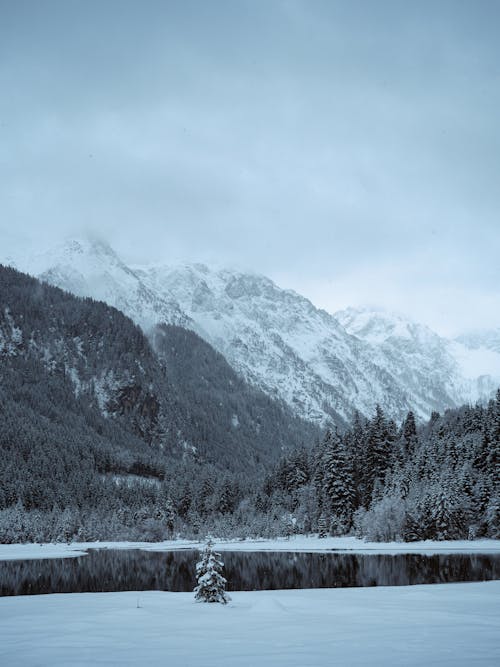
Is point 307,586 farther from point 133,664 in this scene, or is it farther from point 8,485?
point 8,485

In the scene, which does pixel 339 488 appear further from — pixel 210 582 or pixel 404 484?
pixel 210 582

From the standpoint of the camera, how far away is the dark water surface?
47.7 metres

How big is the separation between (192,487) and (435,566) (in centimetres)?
11990

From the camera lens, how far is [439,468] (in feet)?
300

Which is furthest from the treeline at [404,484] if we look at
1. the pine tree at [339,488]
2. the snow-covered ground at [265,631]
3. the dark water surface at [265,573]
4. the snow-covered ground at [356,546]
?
the snow-covered ground at [265,631]

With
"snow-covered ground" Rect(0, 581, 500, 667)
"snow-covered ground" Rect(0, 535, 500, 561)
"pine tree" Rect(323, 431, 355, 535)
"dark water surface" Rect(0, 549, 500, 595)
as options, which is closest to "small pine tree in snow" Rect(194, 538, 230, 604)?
"snow-covered ground" Rect(0, 581, 500, 667)

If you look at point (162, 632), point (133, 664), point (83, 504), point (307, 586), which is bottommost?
point (83, 504)

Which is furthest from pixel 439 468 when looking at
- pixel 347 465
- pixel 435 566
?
pixel 435 566

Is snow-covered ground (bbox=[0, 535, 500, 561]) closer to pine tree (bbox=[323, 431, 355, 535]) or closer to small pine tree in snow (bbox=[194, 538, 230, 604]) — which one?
pine tree (bbox=[323, 431, 355, 535])

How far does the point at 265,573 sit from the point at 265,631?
3901 cm

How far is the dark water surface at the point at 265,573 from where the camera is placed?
1877 inches

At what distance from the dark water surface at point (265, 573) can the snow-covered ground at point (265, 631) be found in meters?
10.8

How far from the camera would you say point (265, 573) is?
58.4 m

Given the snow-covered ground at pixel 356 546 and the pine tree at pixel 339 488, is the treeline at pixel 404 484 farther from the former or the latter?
the snow-covered ground at pixel 356 546
